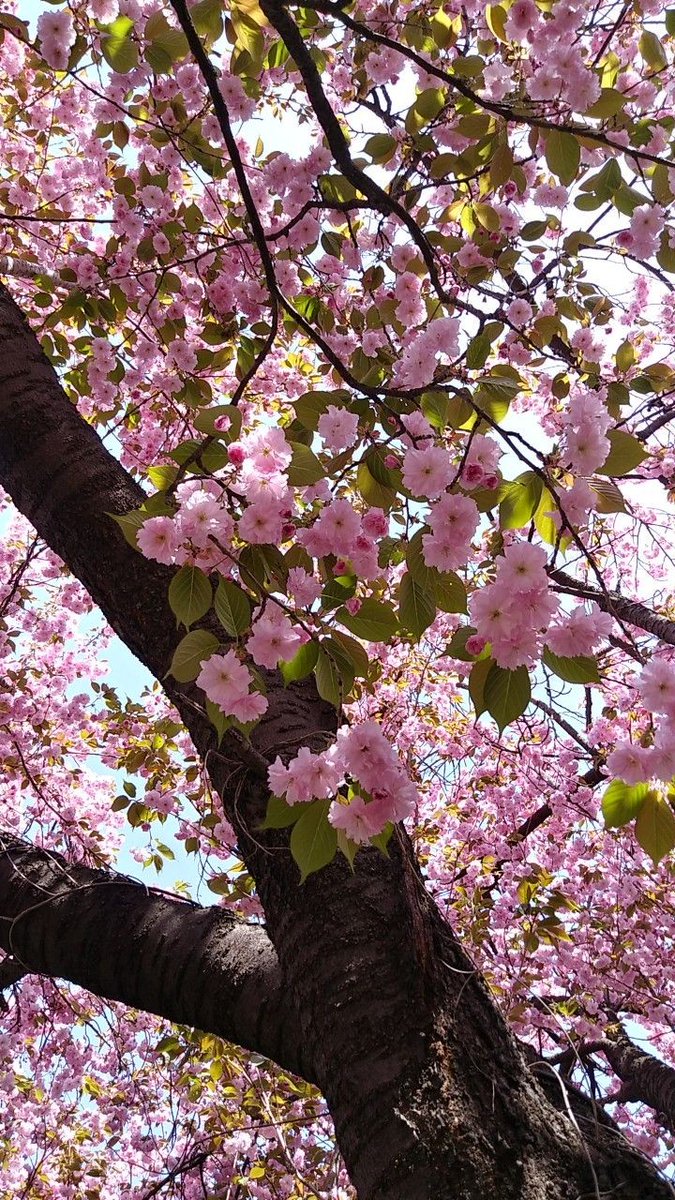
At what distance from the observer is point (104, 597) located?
2.04m

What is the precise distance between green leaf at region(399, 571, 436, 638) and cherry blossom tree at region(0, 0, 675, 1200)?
0.04 feet

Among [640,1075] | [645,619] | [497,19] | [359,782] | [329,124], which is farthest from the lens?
[640,1075]

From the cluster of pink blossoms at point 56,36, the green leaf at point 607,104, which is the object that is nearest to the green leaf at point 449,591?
the green leaf at point 607,104

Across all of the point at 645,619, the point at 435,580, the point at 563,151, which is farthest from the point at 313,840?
the point at 645,619

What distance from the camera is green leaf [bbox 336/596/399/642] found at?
4.09 ft

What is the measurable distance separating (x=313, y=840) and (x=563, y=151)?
5.17ft

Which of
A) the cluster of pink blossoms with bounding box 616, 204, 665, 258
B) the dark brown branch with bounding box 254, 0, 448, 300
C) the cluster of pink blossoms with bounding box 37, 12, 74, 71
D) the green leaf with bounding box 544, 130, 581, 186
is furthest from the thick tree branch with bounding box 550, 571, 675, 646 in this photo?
the cluster of pink blossoms with bounding box 37, 12, 74, 71

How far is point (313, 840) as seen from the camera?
48.3 inches

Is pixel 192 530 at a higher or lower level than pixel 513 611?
higher

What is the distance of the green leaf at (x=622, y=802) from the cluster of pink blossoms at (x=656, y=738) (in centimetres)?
1

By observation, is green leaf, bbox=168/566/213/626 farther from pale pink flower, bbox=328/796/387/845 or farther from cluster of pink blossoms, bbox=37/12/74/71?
cluster of pink blossoms, bbox=37/12/74/71

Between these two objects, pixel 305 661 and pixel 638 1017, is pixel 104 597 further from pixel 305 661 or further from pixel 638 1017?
pixel 638 1017

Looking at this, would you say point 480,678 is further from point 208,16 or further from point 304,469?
point 208,16

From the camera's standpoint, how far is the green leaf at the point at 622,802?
1150 mm
